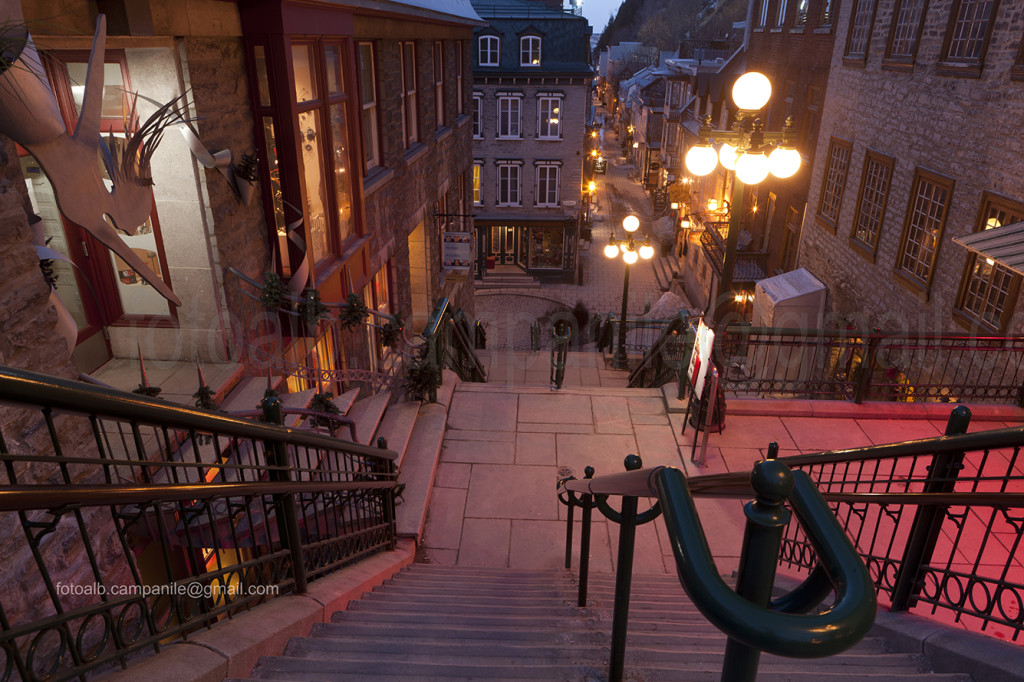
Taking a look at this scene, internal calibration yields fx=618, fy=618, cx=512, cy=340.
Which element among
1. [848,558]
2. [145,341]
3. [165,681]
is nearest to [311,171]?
[145,341]

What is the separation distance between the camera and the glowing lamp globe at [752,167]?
6.55 metres

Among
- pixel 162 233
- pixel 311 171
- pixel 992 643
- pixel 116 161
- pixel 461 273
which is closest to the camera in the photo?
pixel 992 643

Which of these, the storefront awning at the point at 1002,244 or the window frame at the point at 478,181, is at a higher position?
the storefront awning at the point at 1002,244

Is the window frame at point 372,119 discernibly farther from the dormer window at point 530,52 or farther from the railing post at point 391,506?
the dormer window at point 530,52

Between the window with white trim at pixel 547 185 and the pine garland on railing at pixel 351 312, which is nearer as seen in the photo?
the pine garland on railing at pixel 351 312

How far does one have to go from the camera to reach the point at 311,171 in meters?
7.39

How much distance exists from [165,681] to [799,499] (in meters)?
2.44

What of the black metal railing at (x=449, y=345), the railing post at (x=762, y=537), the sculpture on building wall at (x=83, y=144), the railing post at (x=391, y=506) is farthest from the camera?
the black metal railing at (x=449, y=345)

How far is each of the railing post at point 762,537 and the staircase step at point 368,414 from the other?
615cm

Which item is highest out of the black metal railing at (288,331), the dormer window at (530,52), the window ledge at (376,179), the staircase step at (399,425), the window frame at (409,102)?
the dormer window at (530,52)

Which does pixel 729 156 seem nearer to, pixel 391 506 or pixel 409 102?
pixel 391 506

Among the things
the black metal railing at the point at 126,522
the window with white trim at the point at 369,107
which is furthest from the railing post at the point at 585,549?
the window with white trim at the point at 369,107

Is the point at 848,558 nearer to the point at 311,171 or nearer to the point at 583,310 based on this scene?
the point at 311,171

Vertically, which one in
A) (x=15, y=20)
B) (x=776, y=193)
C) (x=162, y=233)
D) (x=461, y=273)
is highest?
(x=15, y=20)
